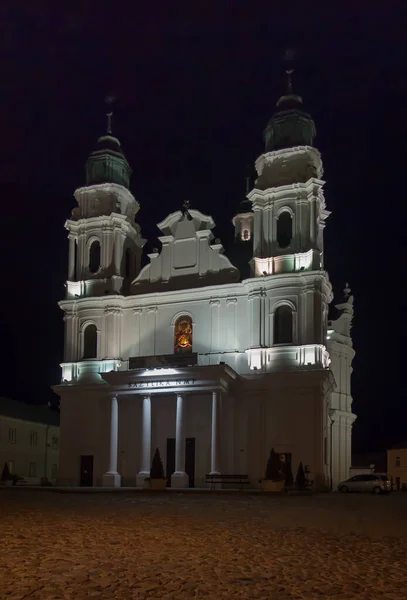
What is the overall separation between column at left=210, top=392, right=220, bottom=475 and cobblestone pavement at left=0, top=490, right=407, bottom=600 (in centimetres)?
2258

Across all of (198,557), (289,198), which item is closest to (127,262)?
(289,198)

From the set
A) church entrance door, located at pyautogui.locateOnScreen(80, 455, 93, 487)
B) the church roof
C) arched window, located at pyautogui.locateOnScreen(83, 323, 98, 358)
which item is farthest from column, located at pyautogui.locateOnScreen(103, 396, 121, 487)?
the church roof

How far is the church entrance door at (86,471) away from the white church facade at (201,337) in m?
0.09

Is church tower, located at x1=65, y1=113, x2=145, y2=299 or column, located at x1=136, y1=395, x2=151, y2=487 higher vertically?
church tower, located at x1=65, y1=113, x2=145, y2=299

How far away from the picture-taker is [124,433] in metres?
44.4

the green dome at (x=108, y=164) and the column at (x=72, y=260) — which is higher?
the green dome at (x=108, y=164)

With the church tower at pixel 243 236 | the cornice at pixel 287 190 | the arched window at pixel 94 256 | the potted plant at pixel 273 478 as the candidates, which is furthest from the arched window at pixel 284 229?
the potted plant at pixel 273 478

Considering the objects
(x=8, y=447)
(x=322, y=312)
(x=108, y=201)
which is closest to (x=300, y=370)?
(x=322, y=312)

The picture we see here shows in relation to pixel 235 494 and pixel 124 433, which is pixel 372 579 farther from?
pixel 124 433

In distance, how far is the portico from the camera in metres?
40.5

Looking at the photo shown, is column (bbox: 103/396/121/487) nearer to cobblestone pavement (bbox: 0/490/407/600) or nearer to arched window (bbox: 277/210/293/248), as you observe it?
arched window (bbox: 277/210/293/248)

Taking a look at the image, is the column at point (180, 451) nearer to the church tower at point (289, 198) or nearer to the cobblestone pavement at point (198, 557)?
the church tower at point (289, 198)

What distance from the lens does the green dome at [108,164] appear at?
165 feet

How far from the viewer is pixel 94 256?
4956 cm
